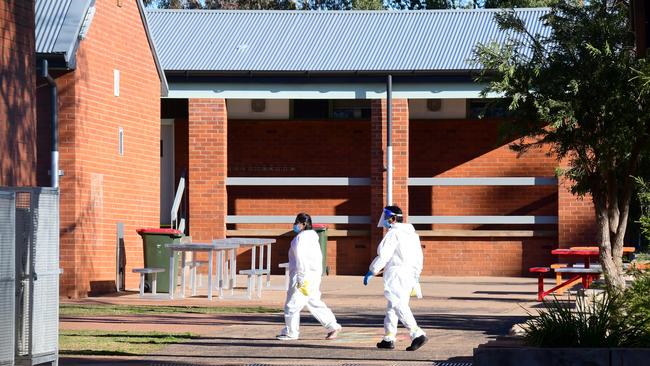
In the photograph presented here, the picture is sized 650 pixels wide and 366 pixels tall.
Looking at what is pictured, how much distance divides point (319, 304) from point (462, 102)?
18.1 m

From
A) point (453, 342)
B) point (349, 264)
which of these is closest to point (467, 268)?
point (349, 264)

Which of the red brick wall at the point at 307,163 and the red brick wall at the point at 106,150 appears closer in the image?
the red brick wall at the point at 106,150

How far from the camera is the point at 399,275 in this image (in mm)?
15477

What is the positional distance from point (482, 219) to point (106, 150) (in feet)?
36.3

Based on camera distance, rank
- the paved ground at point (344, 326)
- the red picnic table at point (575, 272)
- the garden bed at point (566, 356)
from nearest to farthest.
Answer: the garden bed at point (566, 356) < the paved ground at point (344, 326) < the red picnic table at point (575, 272)

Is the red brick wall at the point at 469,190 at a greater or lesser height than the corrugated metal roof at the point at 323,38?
lesser

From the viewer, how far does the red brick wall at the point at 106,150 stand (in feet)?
79.7

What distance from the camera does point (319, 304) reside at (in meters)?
16.6

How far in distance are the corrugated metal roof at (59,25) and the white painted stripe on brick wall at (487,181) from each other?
1083cm

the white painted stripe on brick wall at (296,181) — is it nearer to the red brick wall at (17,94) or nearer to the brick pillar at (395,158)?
the brick pillar at (395,158)

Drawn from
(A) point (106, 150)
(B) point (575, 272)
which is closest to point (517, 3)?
(A) point (106, 150)

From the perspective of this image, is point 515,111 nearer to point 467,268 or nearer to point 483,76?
point 483,76

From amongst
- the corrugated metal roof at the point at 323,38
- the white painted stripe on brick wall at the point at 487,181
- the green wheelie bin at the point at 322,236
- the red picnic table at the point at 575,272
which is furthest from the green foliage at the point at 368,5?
the red picnic table at the point at 575,272

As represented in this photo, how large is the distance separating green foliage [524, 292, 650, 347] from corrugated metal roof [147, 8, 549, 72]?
20.0 m
